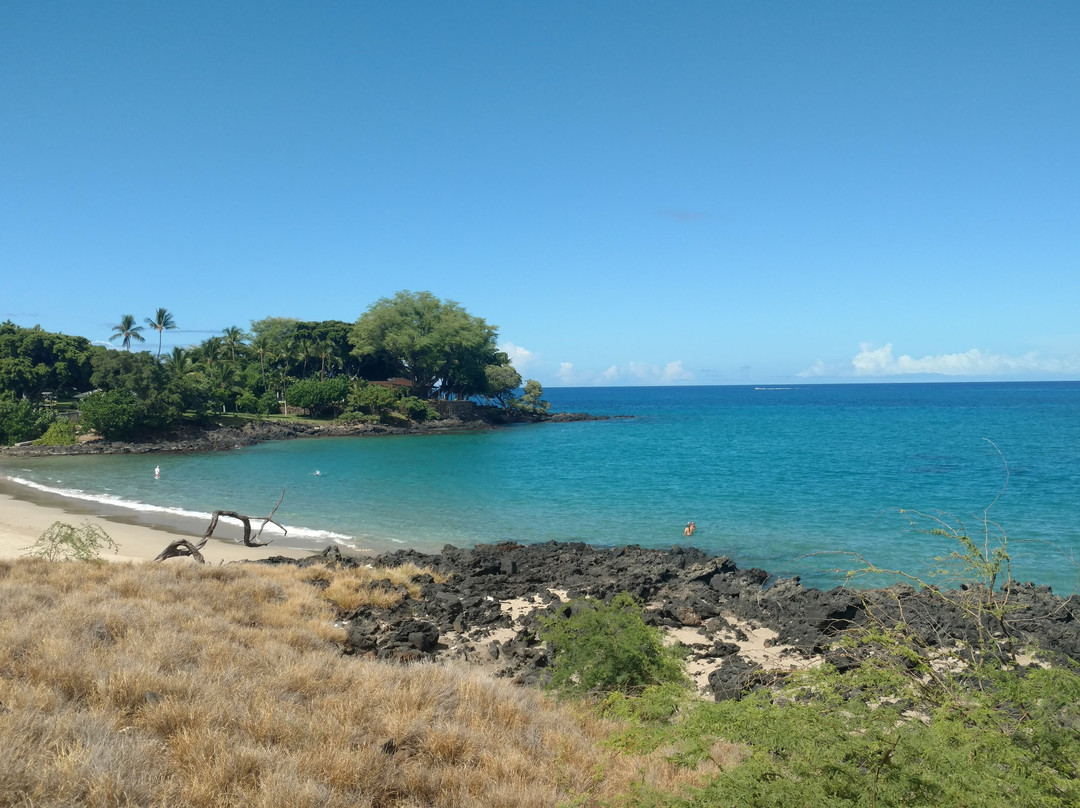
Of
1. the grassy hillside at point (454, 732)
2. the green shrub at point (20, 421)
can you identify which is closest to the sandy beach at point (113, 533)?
the grassy hillside at point (454, 732)

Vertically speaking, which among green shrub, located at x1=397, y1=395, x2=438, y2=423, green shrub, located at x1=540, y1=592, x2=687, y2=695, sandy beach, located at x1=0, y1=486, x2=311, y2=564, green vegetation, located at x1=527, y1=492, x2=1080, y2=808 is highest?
green shrub, located at x1=397, y1=395, x2=438, y2=423

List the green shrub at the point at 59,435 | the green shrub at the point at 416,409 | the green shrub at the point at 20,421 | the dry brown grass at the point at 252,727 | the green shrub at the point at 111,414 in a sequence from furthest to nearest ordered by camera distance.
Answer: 1. the green shrub at the point at 416,409
2. the green shrub at the point at 111,414
3. the green shrub at the point at 20,421
4. the green shrub at the point at 59,435
5. the dry brown grass at the point at 252,727

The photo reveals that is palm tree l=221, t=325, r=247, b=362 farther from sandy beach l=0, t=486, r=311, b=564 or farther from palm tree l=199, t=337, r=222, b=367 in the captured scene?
sandy beach l=0, t=486, r=311, b=564

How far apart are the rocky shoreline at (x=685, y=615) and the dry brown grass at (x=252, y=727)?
2598 millimetres

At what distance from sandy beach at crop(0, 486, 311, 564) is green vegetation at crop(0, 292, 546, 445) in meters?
29.2

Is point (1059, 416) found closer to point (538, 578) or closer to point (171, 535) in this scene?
point (538, 578)

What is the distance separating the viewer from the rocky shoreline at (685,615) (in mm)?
10812

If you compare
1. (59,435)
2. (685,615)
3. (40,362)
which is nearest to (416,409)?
(59,435)

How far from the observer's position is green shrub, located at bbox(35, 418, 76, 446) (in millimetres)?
52500

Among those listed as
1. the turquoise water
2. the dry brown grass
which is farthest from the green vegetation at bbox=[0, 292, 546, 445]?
the dry brown grass

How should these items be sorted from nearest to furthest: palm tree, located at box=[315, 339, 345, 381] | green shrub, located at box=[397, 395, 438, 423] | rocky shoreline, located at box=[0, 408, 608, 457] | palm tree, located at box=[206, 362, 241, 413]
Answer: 1. rocky shoreline, located at box=[0, 408, 608, 457]
2. palm tree, located at box=[206, 362, 241, 413]
3. green shrub, located at box=[397, 395, 438, 423]
4. palm tree, located at box=[315, 339, 345, 381]

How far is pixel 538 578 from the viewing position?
1738 cm

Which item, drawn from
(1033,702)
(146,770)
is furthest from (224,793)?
(1033,702)

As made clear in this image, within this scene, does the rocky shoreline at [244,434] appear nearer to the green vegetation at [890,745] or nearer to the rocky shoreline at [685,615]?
the rocky shoreline at [685,615]
